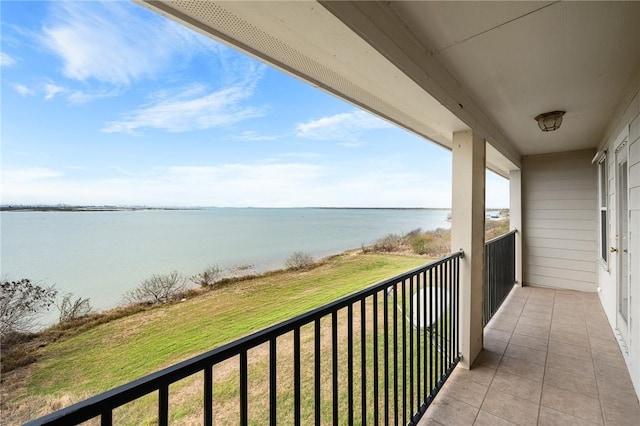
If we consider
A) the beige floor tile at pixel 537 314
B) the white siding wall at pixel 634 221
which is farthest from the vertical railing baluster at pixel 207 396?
the beige floor tile at pixel 537 314

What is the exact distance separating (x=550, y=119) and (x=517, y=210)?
7.65ft

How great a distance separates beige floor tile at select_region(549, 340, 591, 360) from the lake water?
362 inches

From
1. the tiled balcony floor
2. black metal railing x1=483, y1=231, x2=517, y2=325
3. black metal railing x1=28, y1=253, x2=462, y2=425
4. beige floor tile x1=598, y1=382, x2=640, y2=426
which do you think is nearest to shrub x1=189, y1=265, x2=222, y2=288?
black metal railing x1=28, y1=253, x2=462, y2=425

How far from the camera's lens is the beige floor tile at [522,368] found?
81.4 inches

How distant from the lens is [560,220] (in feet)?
13.6

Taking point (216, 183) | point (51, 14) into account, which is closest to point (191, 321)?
point (51, 14)

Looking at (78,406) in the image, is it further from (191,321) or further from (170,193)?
(170,193)

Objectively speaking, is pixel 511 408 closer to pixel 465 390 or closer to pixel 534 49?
pixel 465 390

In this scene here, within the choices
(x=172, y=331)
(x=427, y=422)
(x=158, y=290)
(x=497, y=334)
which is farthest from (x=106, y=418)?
(x=158, y=290)

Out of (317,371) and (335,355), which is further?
(335,355)

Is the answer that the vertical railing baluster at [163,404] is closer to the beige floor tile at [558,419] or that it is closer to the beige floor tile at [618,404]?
the beige floor tile at [558,419]

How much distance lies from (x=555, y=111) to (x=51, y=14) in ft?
22.1

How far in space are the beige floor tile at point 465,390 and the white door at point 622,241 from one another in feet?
5.17

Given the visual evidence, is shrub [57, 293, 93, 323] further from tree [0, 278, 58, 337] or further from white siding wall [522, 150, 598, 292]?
white siding wall [522, 150, 598, 292]
